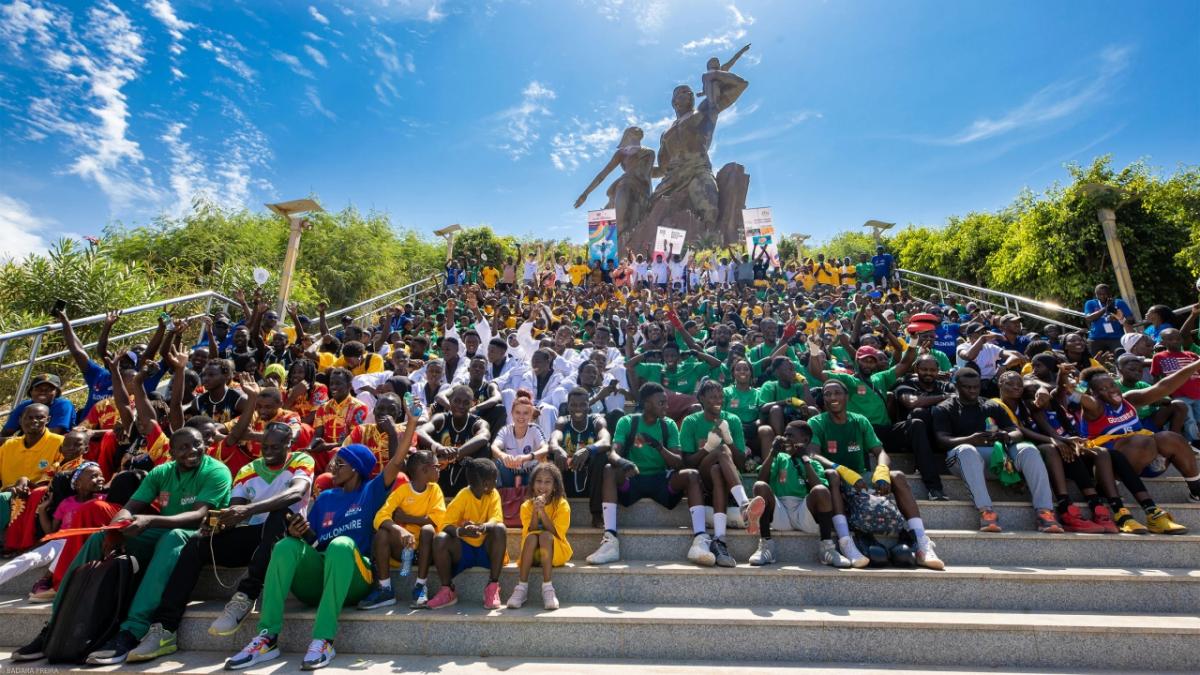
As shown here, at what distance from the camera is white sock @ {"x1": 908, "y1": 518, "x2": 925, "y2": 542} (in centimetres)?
431

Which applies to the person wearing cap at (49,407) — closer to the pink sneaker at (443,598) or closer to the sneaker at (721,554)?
the pink sneaker at (443,598)

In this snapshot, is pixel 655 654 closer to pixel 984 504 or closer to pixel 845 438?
pixel 845 438

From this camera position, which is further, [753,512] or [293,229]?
[293,229]

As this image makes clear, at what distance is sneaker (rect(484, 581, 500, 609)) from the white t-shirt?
4.55 ft

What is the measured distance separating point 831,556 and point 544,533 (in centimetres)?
222

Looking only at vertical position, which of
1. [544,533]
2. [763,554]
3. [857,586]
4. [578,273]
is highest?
[578,273]

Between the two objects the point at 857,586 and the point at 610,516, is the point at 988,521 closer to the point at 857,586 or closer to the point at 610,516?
the point at 857,586

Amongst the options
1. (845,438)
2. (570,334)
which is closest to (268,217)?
(570,334)

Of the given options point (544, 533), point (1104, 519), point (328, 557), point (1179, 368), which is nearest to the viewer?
point (328, 557)

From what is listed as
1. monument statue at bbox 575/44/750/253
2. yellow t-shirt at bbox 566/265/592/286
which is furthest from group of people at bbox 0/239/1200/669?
monument statue at bbox 575/44/750/253

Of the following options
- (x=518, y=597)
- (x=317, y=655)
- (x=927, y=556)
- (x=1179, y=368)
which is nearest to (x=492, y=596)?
(x=518, y=597)

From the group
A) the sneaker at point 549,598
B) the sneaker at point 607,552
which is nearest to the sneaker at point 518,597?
the sneaker at point 549,598

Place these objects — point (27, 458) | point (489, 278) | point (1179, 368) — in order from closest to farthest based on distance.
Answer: point (27, 458), point (1179, 368), point (489, 278)

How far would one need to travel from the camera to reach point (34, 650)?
135 inches
